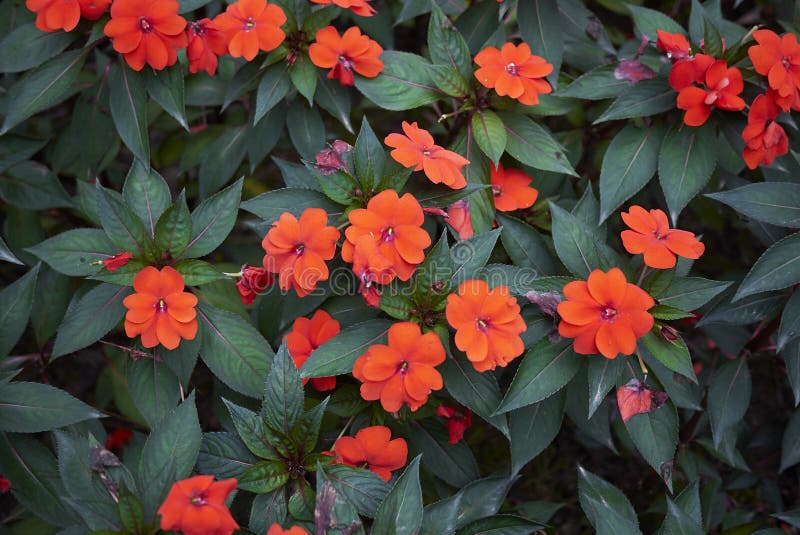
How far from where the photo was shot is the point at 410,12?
251cm

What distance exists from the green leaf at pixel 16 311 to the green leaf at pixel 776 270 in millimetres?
2016

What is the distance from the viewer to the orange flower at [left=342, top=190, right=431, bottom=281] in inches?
68.9

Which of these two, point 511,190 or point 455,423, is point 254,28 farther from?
point 455,423

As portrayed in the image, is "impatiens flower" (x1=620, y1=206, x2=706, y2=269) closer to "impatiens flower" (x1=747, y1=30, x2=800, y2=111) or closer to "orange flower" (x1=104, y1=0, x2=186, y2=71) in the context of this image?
"impatiens flower" (x1=747, y1=30, x2=800, y2=111)

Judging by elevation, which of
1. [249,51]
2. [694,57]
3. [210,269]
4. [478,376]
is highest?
[249,51]

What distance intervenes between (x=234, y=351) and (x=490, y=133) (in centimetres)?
99

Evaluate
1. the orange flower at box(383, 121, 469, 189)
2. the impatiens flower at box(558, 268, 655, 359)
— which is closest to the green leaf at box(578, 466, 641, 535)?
the impatiens flower at box(558, 268, 655, 359)

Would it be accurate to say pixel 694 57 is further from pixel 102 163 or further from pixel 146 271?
pixel 102 163

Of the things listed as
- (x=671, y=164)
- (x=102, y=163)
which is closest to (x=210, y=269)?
(x=102, y=163)

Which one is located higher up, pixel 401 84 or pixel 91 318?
pixel 401 84

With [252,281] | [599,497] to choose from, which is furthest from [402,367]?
[599,497]

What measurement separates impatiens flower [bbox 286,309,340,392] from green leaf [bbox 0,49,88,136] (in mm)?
1070

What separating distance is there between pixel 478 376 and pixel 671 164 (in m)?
0.96

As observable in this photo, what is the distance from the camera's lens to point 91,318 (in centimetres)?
198
